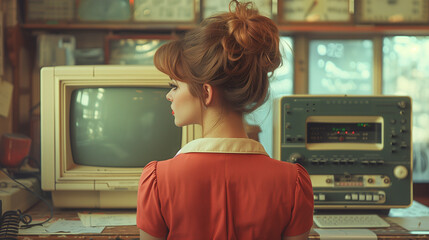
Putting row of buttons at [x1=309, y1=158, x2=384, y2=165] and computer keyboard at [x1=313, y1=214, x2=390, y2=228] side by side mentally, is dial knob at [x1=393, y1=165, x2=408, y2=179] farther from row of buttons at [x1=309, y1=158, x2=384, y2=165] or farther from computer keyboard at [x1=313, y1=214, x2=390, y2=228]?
computer keyboard at [x1=313, y1=214, x2=390, y2=228]

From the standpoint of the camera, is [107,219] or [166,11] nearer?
[107,219]

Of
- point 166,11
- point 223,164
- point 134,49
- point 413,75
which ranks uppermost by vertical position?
point 166,11

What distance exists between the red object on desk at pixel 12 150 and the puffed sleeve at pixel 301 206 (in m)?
1.20

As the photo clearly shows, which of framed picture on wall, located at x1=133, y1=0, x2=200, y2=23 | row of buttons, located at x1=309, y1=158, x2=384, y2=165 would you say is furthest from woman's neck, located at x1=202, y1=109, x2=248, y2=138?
framed picture on wall, located at x1=133, y1=0, x2=200, y2=23

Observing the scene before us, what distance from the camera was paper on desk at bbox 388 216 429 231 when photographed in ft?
3.90

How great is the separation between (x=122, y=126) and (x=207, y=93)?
643mm

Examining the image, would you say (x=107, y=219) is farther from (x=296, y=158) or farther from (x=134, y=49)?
(x=134, y=49)

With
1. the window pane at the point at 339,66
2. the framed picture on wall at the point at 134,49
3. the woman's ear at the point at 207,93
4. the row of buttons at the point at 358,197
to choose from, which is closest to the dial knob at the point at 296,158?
the row of buttons at the point at 358,197

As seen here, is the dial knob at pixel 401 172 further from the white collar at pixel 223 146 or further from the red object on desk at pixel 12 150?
the red object on desk at pixel 12 150

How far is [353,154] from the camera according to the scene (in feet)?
→ 4.33

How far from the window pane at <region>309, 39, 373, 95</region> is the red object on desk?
141 cm

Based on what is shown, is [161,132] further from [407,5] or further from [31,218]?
[407,5]

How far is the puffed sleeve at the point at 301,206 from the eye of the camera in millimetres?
771

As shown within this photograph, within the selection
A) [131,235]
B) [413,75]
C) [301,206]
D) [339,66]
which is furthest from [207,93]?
[413,75]
